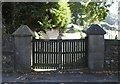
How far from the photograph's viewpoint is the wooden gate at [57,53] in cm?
1139

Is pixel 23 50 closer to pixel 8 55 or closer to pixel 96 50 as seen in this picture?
pixel 8 55

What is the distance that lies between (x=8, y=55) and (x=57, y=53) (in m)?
1.84

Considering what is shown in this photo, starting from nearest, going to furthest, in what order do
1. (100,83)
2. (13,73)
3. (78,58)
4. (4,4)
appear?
1. (100,83)
2. (13,73)
3. (78,58)
4. (4,4)

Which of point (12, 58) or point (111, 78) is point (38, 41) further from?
point (111, 78)

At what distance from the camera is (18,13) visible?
1525cm

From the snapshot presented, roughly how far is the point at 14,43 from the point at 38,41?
2.99ft

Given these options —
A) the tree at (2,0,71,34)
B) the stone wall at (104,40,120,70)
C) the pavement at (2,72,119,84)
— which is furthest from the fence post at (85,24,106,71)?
the tree at (2,0,71,34)

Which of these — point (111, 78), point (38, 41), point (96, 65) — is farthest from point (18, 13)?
point (111, 78)

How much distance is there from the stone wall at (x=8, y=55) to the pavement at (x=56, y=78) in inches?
22.4

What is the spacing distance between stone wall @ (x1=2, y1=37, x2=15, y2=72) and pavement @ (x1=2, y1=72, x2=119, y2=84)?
0.57 m

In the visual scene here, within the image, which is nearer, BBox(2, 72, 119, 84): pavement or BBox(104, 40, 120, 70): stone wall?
BBox(2, 72, 119, 84): pavement

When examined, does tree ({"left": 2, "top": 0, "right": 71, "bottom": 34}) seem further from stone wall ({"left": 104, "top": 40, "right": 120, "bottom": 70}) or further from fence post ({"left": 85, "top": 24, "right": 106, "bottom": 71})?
stone wall ({"left": 104, "top": 40, "right": 120, "bottom": 70})

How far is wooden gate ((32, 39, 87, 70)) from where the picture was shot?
448 inches

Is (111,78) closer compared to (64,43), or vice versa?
(111,78)
